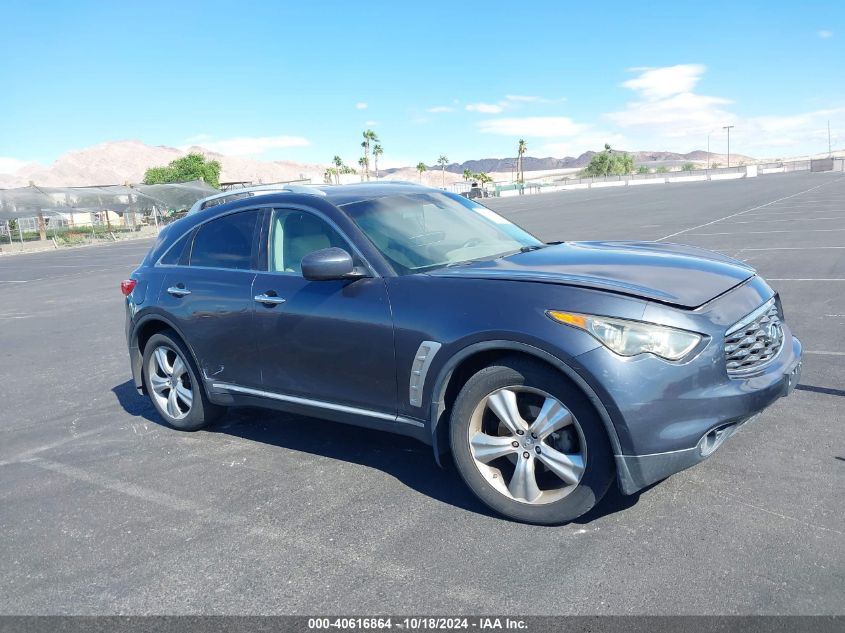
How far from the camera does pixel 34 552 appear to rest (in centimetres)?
380

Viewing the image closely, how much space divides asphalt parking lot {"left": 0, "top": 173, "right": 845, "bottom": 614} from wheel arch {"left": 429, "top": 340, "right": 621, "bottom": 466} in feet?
1.47

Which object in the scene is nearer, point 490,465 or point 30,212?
point 490,465

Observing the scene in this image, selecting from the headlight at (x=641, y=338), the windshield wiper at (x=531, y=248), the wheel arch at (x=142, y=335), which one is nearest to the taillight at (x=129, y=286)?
the wheel arch at (x=142, y=335)

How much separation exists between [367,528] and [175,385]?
247cm

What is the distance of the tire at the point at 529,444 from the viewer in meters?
3.48

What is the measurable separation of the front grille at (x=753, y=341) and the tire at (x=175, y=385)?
11.6 ft

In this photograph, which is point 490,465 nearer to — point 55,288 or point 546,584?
point 546,584

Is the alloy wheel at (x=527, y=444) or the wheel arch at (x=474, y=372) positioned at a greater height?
the wheel arch at (x=474, y=372)

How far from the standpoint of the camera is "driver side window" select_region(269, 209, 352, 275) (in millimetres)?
4625

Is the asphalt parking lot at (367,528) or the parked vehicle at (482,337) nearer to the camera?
the asphalt parking lot at (367,528)

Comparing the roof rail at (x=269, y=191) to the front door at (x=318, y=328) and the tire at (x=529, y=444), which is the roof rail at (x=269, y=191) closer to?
the front door at (x=318, y=328)

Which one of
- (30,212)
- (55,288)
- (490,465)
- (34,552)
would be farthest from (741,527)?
(30,212)

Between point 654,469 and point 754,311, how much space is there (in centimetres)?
105

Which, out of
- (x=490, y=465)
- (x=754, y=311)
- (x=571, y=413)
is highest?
(x=754, y=311)
